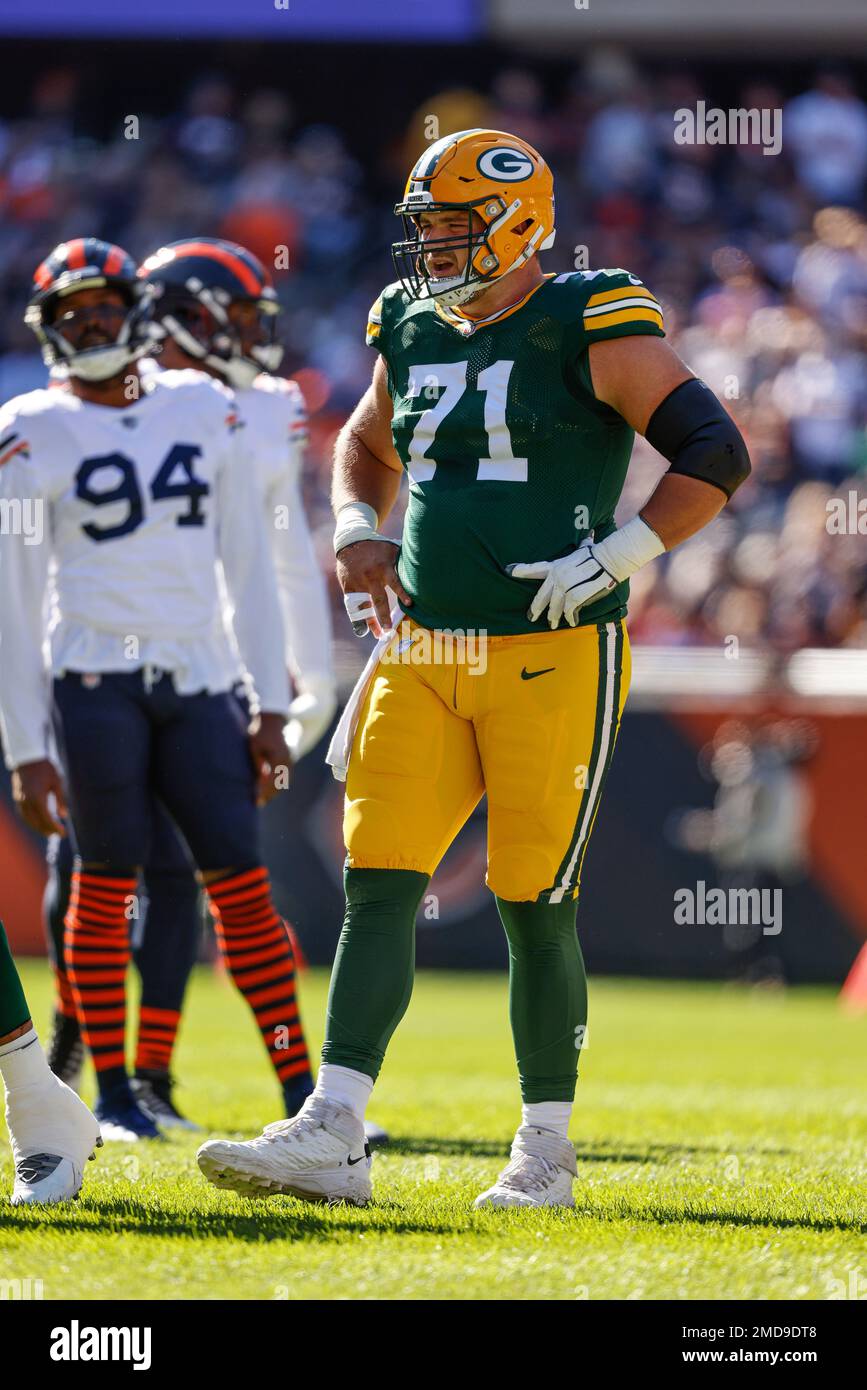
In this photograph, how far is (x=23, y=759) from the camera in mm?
4875

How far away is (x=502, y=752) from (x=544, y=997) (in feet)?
1.62

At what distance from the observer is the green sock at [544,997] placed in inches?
157

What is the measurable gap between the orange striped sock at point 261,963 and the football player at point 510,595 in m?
1.07

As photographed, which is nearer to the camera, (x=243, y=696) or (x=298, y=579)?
(x=243, y=696)

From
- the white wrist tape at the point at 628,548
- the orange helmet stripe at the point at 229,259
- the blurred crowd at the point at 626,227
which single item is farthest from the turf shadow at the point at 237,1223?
the blurred crowd at the point at 626,227

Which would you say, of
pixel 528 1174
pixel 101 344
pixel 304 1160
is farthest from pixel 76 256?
pixel 528 1174

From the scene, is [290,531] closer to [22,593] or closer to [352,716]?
[22,593]

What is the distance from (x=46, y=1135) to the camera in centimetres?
389

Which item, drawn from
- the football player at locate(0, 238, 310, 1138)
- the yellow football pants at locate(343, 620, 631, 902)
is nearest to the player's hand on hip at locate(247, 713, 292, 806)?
the football player at locate(0, 238, 310, 1138)

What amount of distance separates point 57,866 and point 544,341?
2.43 metres

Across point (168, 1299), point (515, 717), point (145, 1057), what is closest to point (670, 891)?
point (145, 1057)

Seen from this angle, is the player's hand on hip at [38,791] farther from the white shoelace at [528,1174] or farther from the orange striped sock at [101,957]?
the white shoelace at [528,1174]
